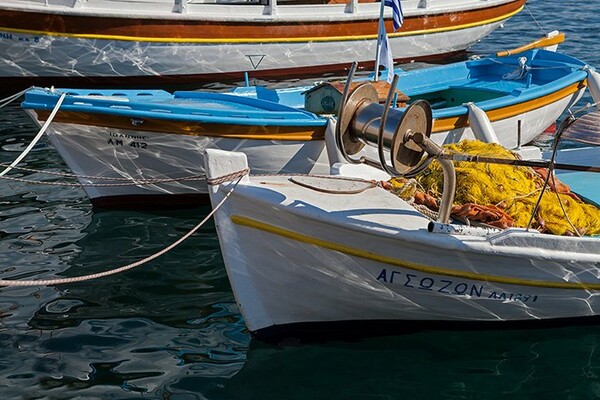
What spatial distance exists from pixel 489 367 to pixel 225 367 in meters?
1.92

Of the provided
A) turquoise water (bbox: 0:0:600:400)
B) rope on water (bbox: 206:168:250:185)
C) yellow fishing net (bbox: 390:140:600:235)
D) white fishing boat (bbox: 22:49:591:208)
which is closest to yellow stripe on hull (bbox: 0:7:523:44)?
white fishing boat (bbox: 22:49:591:208)

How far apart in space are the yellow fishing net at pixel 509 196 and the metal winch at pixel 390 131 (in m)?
0.72

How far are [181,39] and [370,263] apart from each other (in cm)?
865

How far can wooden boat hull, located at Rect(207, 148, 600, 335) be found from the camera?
657 cm

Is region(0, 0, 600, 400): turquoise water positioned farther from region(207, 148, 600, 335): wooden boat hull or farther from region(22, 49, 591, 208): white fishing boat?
region(22, 49, 591, 208): white fishing boat

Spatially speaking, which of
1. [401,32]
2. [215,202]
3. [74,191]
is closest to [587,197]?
[215,202]

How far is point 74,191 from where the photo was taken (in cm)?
1063

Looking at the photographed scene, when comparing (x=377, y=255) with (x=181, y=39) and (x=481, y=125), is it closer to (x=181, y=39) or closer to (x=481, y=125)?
(x=481, y=125)

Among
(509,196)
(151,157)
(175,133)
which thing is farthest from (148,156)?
(509,196)

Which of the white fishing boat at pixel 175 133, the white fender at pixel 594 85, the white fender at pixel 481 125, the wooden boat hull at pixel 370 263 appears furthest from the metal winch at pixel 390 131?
the white fender at pixel 594 85

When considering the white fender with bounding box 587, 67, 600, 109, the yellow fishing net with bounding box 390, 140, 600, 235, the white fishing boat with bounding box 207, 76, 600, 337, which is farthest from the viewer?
the white fender with bounding box 587, 67, 600, 109

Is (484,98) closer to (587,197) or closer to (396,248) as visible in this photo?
(587,197)

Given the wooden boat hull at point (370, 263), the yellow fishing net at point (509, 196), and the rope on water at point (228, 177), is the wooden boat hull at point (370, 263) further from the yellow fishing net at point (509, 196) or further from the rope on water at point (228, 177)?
the yellow fishing net at point (509, 196)

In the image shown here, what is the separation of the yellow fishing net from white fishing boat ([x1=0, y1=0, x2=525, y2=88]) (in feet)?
25.4
